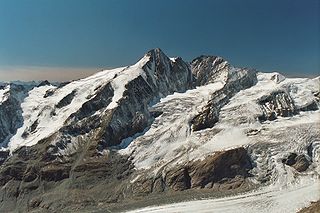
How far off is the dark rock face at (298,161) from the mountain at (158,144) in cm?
25

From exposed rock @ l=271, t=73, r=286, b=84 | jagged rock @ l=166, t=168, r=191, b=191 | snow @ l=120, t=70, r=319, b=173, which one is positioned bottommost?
jagged rock @ l=166, t=168, r=191, b=191

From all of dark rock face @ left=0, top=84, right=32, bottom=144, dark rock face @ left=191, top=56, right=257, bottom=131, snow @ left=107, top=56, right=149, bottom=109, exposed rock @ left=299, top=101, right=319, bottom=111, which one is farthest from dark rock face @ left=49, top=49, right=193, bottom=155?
exposed rock @ left=299, top=101, right=319, bottom=111

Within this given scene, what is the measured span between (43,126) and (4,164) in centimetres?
2241

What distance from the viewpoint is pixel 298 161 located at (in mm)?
134625

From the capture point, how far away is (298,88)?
7057 inches

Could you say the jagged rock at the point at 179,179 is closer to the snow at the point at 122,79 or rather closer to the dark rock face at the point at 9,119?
the snow at the point at 122,79

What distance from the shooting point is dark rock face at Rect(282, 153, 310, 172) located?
133 meters

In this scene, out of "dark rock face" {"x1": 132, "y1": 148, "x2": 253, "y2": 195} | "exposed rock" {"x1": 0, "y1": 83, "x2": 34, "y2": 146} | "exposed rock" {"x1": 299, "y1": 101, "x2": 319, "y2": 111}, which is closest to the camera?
"dark rock face" {"x1": 132, "y1": 148, "x2": 253, "y2": 195}

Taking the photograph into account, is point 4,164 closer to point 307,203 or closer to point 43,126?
point 43,126

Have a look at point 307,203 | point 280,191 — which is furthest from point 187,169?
point 307,203

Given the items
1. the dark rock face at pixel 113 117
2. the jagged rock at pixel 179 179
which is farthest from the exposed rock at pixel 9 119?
the jagged rock at pixel 179 179

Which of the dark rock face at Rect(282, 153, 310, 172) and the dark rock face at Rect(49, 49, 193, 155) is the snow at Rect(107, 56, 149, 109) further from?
the dark rock face at Rect(282, 153, 310, 172)

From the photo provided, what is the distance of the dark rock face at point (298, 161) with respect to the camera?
133 metres

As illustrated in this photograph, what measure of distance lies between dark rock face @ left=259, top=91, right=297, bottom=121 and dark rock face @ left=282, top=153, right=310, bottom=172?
24.7 meters
